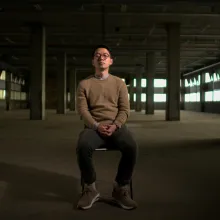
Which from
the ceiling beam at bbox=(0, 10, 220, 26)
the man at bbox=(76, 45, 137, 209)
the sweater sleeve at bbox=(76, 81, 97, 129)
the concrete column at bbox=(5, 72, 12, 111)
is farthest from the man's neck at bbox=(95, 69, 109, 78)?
the concrete column at bbox=(5, 72, 12, 111)

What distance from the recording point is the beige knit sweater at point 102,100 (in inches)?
149

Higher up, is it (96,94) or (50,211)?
(96,94)

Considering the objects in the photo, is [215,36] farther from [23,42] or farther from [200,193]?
[200,193]

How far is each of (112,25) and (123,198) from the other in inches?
650

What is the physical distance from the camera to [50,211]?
347 centimetres

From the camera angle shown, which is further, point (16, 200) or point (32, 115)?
point (32, 115)

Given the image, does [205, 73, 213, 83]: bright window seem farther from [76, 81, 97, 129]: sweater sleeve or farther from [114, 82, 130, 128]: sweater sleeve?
[76, 81, 97, 129]: sweater sleeve

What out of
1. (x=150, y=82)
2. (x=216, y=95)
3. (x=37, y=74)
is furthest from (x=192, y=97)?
(x=37, y=74)

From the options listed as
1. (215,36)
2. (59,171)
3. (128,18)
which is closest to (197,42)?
(215,36)

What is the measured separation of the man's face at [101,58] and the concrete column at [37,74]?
644 inches

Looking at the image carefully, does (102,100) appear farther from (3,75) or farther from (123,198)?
(3,75)

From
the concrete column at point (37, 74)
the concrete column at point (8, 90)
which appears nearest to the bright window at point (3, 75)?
the concrete column at point (8, 90)

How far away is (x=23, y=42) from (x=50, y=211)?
23.8 m

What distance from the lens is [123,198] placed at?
3.64 metres
